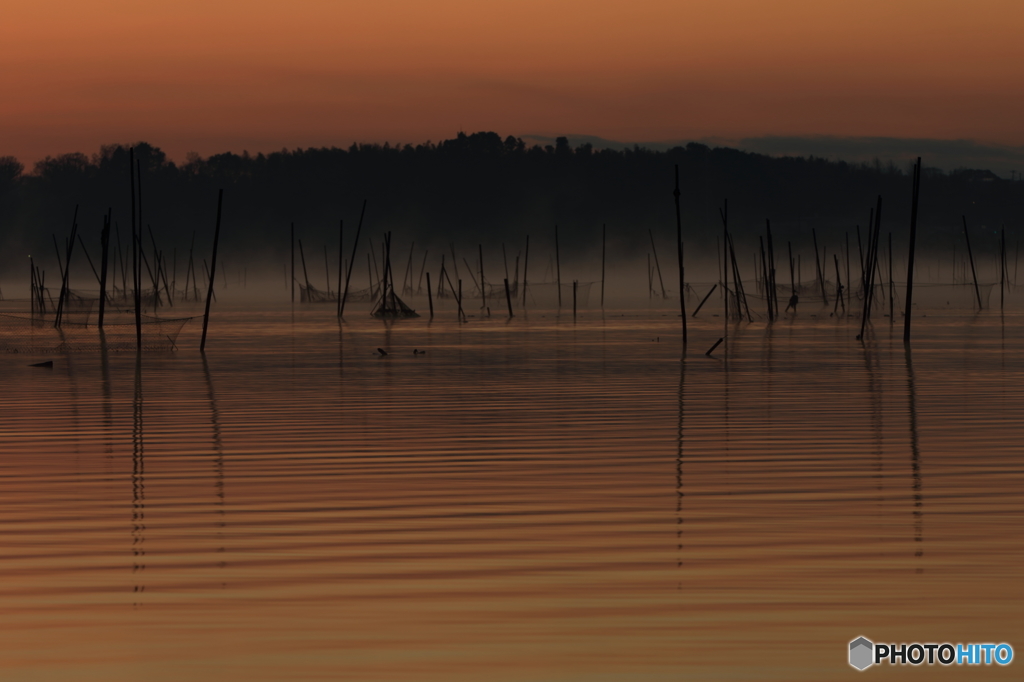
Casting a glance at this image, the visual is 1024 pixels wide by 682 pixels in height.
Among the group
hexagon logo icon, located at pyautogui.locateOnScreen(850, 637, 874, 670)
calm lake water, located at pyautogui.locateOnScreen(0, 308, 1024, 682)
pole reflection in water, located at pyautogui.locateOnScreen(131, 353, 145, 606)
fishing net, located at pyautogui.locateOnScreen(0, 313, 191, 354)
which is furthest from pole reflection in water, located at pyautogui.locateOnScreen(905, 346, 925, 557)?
fishing net, located at pyautogui.locateOnScreen(0, 313, 191, 354)

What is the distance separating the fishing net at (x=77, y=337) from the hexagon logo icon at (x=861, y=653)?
73.8 feet

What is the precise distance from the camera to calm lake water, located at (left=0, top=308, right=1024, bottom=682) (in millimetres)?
5887

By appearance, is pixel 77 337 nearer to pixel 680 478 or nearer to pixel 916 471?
pixel 680 478

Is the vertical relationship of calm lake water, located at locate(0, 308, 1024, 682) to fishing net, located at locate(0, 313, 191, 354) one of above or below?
above

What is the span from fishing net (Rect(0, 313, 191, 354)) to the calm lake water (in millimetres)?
12967

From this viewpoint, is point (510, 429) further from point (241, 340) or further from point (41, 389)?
point (241, 340)

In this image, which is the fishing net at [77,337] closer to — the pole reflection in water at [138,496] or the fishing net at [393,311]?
the fishing net at [393,311]

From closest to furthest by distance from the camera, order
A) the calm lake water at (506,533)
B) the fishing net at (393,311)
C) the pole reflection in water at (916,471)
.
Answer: the calm lake water at (506,533), the pole reflection in water at (916,471), the fishing net at (393,311)

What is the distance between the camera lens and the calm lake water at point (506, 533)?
589cm

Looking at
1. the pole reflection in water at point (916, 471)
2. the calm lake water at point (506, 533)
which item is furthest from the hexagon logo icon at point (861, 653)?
the pole reflection in water at point (916, 471)

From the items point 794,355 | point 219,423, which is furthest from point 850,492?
point 794,355

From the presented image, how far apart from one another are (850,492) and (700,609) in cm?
366

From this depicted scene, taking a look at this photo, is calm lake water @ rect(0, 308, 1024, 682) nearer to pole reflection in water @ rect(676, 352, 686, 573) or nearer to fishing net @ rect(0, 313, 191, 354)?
pole reflection in water @ rect(676, 352, 686, 573)

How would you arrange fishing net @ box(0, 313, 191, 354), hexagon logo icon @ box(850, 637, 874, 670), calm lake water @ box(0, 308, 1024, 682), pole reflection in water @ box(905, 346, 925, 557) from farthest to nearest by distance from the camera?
fishing net @ box(0, 313, 191, 354) < pole reflection in water @ box(905, 346, 925, 557) < calm lake water @ box(0, 308, 1024, 682) < hexagon logo icon @ box(850, 637, 874, 670)
